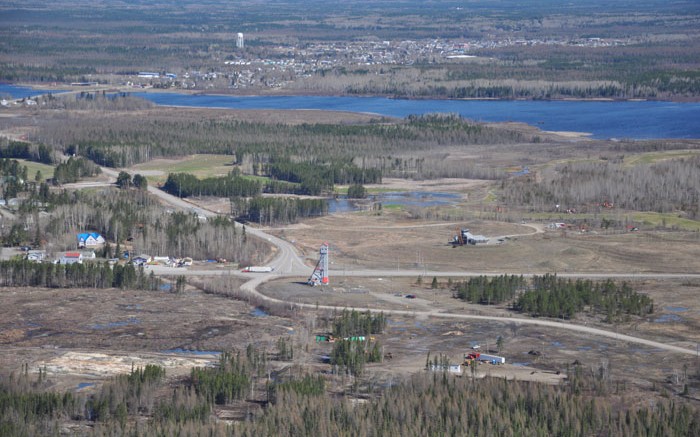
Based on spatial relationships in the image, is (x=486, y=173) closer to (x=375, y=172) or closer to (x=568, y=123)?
(x=375, y=172)

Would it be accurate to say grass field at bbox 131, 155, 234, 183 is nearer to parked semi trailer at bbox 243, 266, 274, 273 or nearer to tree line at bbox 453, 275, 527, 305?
parked semi trailer at bbox 243, 266, 274, 273

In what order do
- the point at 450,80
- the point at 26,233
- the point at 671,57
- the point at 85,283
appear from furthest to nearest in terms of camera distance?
the point at 671,57
the point at 450,80
the point at 26,233
the point at 85,283

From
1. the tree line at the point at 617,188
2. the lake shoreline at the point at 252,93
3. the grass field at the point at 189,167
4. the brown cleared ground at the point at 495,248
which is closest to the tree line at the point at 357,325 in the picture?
the brown cleared ground at the point at 495,248

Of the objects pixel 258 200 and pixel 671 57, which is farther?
pixel 671 57

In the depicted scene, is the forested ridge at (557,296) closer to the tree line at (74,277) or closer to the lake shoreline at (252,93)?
the tree line at (74,277)

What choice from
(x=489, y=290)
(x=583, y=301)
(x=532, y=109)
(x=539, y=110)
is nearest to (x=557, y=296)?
(x=583, y=301)

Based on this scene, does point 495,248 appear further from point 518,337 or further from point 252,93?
point 252,93

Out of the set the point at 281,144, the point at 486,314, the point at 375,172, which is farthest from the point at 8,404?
the point at 281,144
